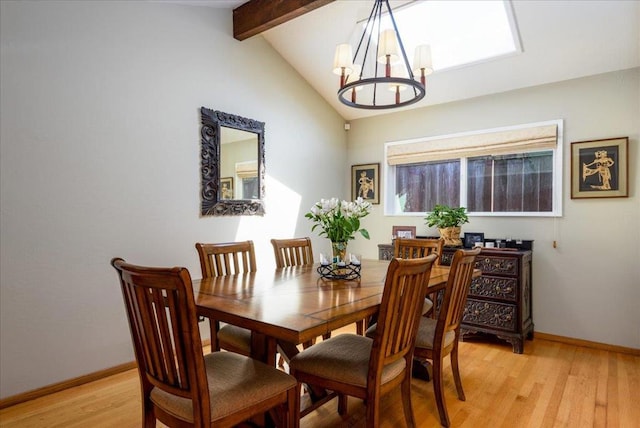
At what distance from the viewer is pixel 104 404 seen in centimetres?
232

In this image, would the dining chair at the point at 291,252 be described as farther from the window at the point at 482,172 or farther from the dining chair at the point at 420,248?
the window at the point at 482,172

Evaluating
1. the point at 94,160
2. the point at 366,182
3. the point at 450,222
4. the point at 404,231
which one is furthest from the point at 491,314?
the point at 94,160

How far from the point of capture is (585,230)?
3.33 meters

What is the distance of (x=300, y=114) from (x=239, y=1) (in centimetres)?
129

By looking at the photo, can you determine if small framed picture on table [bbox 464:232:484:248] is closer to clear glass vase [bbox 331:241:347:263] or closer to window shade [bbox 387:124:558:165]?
window shade [bbox 387:124:558:165]

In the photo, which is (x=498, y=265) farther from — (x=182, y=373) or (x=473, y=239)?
(x=182, y=373)

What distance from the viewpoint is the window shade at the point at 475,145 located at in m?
Result: 3.51

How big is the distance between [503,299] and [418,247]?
0.99 meters

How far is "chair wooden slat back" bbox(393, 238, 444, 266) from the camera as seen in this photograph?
2.89 m

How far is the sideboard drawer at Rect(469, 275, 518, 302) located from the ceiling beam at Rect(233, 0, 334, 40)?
2639 millimetres

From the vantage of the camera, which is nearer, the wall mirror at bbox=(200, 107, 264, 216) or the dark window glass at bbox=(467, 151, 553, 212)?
the wall mirror at bbox=(200, 107, 264, 216)

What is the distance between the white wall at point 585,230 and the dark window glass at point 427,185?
1.50ft

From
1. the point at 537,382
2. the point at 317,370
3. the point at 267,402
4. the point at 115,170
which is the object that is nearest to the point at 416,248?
the point at 537,382

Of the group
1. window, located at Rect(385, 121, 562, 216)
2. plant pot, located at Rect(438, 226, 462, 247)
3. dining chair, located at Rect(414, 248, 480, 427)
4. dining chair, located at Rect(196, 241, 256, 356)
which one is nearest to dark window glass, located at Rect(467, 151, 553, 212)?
window, located at Rect(385, 121, 562, 216)
